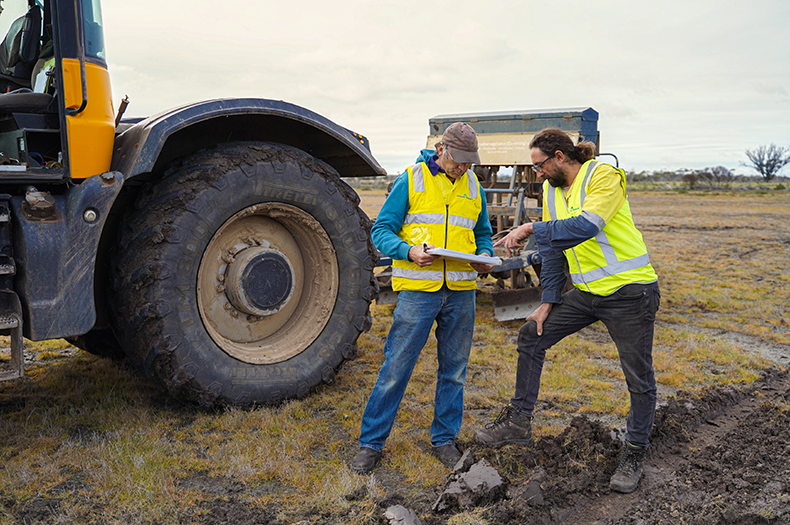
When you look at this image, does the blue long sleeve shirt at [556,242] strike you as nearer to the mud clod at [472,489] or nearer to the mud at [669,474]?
the mud at [669,474]

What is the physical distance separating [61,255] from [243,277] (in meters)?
1.06

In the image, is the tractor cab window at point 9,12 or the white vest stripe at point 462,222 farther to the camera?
the tractor cab window at point 9,12

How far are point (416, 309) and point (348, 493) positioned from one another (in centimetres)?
102

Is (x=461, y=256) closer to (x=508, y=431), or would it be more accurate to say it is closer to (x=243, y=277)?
(x=508, y=431)

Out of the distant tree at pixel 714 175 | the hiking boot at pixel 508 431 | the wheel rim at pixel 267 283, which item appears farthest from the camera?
the distant tree at pixel 714 175

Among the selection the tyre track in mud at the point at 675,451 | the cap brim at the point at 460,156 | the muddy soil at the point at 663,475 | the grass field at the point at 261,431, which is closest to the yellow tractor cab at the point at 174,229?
the grass field at the point at 261,431

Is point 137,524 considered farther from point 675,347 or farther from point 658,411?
point 675,347

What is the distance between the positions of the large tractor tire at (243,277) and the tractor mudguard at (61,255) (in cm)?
27

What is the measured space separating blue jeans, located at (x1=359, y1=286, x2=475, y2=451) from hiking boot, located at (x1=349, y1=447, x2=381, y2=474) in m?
0.03

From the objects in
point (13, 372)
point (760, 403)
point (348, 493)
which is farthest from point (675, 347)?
point (13, 372)

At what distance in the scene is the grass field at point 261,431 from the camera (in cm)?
297

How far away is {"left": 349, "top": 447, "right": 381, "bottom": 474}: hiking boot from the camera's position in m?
3.37

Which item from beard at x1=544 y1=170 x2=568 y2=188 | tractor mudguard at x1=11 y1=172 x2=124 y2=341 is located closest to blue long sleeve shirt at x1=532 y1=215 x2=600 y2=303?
beard at x1=544 y1=170 x2=568 y2=188

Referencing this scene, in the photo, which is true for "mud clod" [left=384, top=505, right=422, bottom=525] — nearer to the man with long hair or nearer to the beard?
the man with long hair
